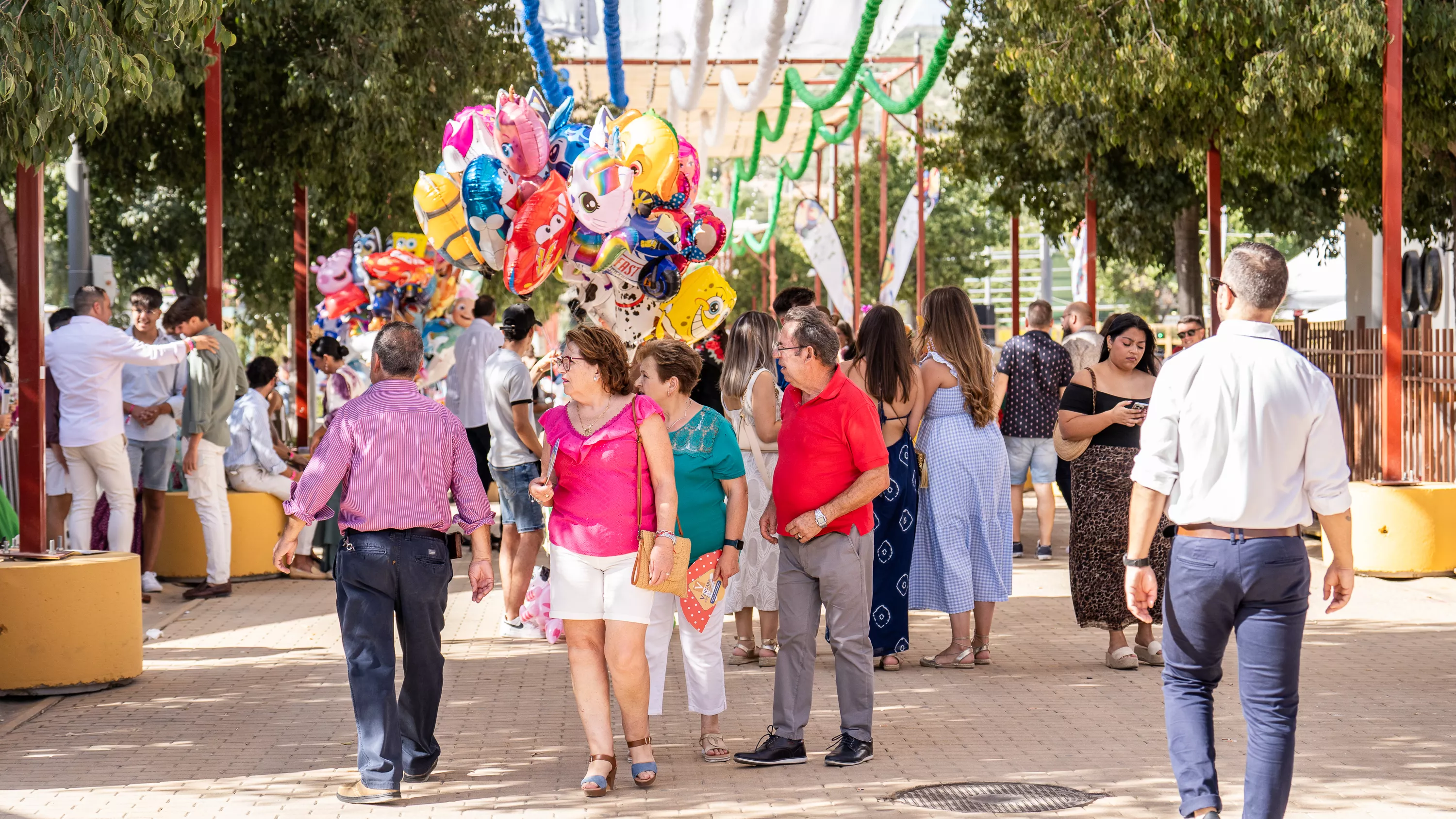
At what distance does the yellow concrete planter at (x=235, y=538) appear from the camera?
11.2 metres

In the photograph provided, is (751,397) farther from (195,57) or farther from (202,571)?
(195,57)

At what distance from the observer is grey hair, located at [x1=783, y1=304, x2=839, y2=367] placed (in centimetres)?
608

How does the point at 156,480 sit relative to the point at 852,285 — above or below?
below

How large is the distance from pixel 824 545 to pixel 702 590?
0.50 meters

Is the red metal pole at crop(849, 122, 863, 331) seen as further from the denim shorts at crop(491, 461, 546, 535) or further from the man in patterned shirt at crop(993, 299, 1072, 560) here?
the denim shorts at crop(491, 461, 546, 535)

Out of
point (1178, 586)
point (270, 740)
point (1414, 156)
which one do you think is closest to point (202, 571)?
point (270, 740)

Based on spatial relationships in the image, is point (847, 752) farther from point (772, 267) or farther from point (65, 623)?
point (772, 267)

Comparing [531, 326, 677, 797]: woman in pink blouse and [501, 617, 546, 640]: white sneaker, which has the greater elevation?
[531, 326, 677, 797]: woman in pink blouse

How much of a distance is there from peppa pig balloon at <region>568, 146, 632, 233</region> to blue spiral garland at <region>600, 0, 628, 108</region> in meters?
8.24

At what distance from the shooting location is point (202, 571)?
446 inches

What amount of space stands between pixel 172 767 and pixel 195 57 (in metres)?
7.60

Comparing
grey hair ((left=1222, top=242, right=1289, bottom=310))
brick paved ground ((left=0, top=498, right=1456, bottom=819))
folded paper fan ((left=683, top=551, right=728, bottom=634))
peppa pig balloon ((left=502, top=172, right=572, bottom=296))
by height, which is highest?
peppa pig balloon ((left=502, top=172, right=572, bottom=296))

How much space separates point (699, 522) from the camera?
19.6 ft

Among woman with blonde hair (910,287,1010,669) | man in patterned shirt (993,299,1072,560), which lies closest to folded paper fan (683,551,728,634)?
woman with blonde hair (910,287,1010,669)
